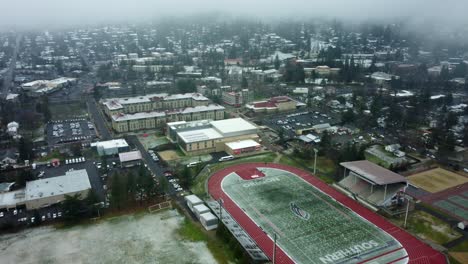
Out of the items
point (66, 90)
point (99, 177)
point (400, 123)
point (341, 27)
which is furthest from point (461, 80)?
point (341, 27)

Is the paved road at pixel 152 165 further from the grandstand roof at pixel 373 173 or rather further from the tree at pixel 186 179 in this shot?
the grandstand roof at pixel 373 173

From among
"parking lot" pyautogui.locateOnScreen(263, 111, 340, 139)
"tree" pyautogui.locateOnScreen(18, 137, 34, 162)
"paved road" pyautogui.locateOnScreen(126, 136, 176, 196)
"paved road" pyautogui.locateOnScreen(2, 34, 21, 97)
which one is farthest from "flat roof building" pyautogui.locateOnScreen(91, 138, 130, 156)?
"paved road" pyautogui.locateOnScreen(2, 34, 21, 97)

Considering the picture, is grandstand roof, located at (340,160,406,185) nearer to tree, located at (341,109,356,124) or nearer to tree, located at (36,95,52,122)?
tree, located at (341,109,356,124)

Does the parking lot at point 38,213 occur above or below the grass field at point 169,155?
below

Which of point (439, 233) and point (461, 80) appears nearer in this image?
point (439, 233)

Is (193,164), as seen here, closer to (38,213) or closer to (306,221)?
(306,221)

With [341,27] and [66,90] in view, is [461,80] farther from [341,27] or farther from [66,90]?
[341,27]

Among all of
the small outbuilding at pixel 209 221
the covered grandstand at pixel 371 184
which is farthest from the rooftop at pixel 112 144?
the covered grandstand at pixel 371 184

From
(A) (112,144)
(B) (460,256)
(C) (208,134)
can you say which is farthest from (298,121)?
(B) (460,256)
